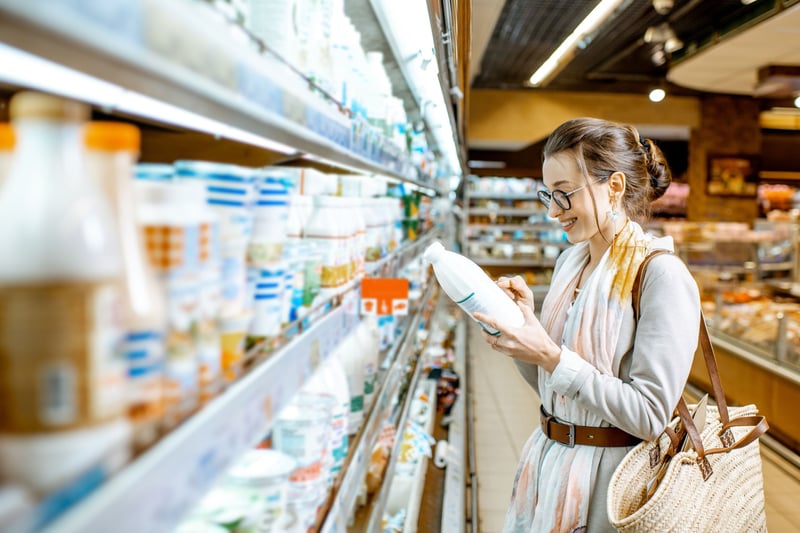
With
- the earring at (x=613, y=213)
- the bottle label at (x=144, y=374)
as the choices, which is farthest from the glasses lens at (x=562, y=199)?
the bottle label at (x=144, y=374)

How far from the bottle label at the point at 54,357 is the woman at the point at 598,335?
115cm

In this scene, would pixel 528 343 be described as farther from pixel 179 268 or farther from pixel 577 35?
pixel 577 35

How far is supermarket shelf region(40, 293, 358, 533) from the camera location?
0.40 meters

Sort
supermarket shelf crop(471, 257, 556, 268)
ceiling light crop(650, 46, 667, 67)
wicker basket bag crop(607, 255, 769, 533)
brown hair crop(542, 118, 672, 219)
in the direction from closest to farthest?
wicker basket bag crop(607, 255, 769, 533) → brown hair crop(542, 118, 672, 219) → ceiling light crop(650, 46, 667, 67) → supermarket shelf crop(471, 257, 556, 268)

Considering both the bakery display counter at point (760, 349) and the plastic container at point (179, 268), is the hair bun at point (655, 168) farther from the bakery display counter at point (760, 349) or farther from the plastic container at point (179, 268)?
the bakery display counter at point (760, 349)

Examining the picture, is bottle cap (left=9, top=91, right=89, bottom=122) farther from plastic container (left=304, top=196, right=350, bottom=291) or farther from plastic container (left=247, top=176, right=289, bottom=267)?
plastic container (left=304, top=196, right=350, bottom=291)

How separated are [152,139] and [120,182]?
1.86ft

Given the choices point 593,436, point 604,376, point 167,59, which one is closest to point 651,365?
point 604,376

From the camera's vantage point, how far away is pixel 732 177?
11.2 metres

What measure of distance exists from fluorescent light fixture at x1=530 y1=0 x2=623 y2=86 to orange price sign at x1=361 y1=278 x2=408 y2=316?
3.94 meters

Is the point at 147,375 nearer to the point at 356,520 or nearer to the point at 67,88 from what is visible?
the point at 67,88

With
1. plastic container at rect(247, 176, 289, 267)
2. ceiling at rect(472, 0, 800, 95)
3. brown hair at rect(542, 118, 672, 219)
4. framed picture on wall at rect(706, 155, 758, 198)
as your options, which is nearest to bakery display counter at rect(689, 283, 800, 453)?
ceiling at rect(472, 0, 800, 95)

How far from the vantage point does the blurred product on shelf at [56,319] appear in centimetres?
39

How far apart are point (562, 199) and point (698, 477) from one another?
0.70 metres
